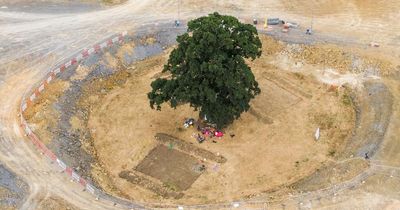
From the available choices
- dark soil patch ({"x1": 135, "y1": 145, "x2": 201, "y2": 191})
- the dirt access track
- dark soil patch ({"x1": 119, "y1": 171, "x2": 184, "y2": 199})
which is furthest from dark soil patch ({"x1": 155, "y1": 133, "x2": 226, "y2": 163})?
the dirt access track

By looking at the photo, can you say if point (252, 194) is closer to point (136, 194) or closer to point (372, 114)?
point (136, 194)

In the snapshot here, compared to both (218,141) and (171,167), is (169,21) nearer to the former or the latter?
(218,141)

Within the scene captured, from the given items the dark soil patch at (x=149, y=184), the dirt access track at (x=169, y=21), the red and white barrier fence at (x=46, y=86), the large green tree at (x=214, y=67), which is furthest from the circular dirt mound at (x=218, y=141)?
the large green tree at (x=214, y=67)

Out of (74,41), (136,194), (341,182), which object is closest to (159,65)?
(74,41)

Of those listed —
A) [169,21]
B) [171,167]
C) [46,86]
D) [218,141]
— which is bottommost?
[171,167]

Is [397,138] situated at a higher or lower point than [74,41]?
lower

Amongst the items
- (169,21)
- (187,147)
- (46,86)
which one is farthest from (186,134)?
(169,21)
